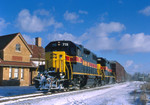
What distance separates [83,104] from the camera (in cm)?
999

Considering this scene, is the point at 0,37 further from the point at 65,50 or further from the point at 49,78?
the point at 49,78

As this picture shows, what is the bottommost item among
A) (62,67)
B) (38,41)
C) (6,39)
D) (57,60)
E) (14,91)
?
(14,91)

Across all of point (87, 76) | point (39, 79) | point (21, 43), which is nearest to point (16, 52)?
point (21, 43)

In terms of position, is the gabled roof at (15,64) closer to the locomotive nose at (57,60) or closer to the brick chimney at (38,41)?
the brick chimney at (38,41)

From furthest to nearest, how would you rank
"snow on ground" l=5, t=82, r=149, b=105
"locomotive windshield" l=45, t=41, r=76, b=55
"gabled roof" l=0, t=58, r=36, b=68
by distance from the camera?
"gabled roof" l=0, t=58, r=36, b=68 → "locomotive windshield" l=45, t=41, r=76, b=55 → "snow on ground" l=5, t=82, r=149, b=105

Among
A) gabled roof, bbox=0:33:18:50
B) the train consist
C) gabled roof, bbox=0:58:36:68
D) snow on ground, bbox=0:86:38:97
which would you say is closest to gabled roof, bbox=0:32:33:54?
gabled roof, bbox=0:33:18:50

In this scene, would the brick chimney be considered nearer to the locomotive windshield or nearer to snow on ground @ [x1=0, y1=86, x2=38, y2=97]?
snow on ground @ [x1=0, y1=86, x2=38, y2=97]

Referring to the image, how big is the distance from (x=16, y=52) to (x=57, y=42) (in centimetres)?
1313

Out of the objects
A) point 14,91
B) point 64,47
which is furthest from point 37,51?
point 64,47

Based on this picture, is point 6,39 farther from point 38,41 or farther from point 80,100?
point 80,100

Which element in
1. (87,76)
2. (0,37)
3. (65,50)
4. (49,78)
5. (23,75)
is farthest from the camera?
(0,37)

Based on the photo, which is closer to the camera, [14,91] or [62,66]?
[62,66]

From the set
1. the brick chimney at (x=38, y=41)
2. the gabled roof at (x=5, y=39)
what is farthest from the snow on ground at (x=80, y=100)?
the brick chimney at (x=38, y=41)

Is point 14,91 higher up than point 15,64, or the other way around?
point 15,64
